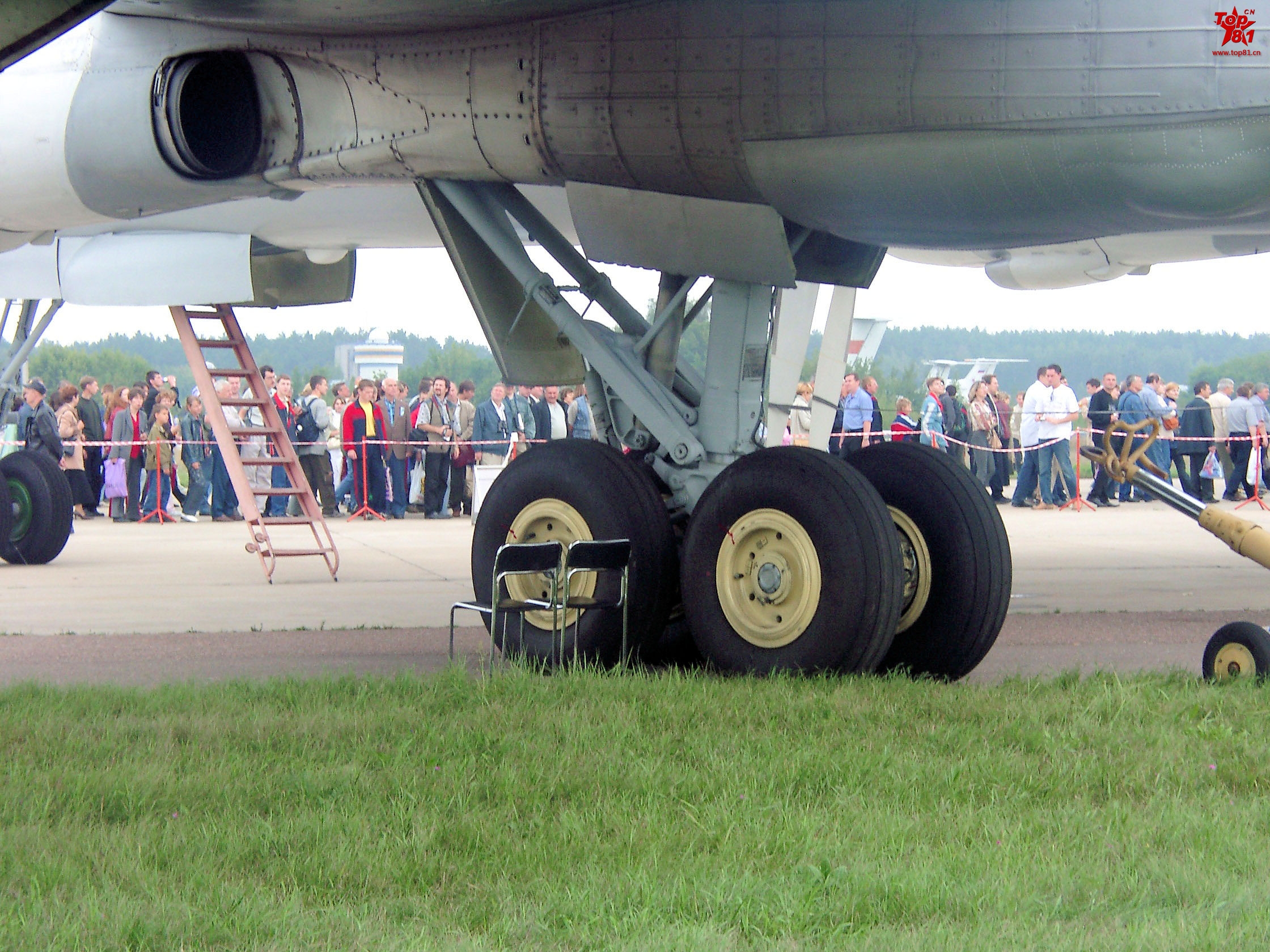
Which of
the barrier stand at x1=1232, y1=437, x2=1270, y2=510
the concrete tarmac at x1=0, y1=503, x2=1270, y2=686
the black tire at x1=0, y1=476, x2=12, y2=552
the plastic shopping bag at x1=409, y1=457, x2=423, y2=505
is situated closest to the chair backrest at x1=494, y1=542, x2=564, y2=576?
the concrete tarmac at x1=0, y1=503, x2=1270, y2=686

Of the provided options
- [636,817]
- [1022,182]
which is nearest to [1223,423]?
[1022,182]

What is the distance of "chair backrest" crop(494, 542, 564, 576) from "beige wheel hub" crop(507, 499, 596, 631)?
41cm

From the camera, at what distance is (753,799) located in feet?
13.1

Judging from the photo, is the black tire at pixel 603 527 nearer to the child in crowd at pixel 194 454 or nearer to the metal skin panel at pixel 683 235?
the metal skin panel at pixel 683 235

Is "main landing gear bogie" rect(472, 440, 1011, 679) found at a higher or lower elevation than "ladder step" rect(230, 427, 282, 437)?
lower

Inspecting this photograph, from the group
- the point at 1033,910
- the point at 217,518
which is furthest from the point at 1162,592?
the point at 217,518

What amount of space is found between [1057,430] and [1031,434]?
0.43 metres

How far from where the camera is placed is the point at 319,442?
17.2 meters

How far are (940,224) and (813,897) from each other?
3.65 m

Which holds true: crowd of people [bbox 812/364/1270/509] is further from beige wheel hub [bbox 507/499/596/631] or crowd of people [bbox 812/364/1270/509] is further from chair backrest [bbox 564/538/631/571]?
chair backrest [bbox 564/538/631/571]

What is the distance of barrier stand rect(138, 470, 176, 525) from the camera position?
56.5ft

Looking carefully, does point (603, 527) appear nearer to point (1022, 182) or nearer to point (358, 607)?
point (1022, 182)

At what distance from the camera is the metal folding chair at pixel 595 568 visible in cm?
595

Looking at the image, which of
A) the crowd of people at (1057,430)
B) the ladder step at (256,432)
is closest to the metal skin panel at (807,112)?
the ladder step at (256,432)
